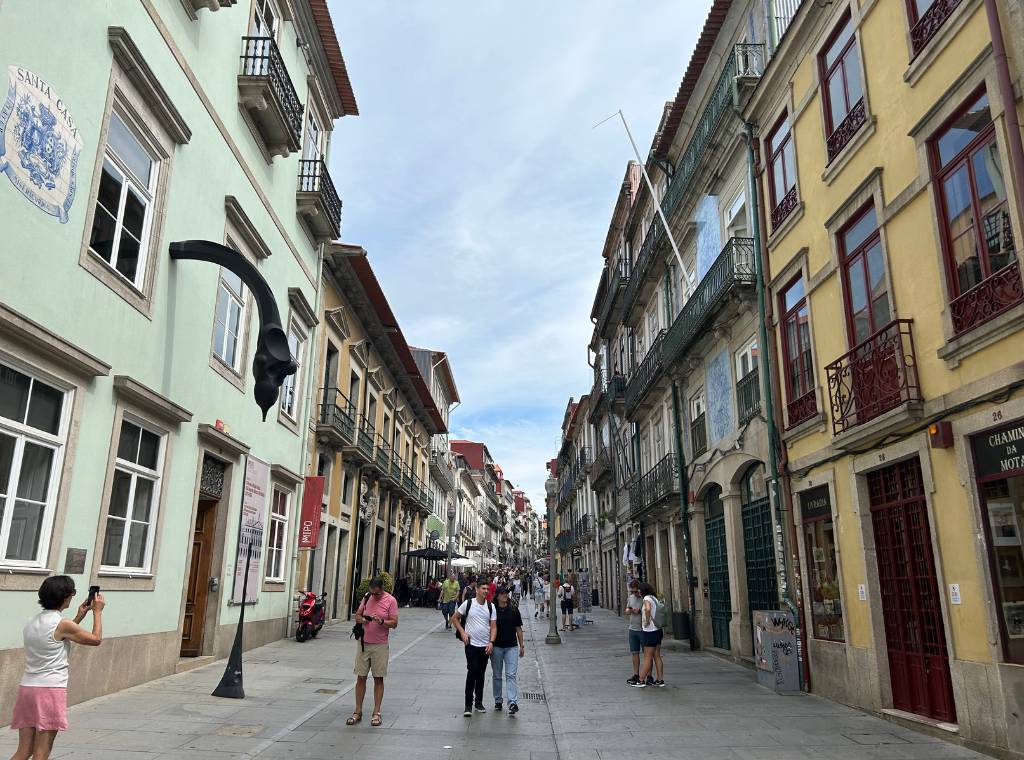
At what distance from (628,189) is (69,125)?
826 inches

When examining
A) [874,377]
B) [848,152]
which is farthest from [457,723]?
[848,152]

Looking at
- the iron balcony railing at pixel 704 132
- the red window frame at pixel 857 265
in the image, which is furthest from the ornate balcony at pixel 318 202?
the red window frame at pixel 857 265

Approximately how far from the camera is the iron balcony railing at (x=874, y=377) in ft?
27.9

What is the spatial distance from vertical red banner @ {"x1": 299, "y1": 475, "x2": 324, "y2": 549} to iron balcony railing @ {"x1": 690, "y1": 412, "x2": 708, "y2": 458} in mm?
8931

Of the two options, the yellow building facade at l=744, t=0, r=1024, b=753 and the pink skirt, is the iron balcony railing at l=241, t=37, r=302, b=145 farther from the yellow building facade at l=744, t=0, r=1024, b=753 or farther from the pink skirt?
→ the pink skirt

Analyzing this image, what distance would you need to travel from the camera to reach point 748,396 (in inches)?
561

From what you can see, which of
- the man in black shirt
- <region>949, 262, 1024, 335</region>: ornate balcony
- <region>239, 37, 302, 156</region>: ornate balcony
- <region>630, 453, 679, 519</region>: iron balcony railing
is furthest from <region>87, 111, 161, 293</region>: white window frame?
<region>630, 453, 679, 519</region>: iron balcony railing

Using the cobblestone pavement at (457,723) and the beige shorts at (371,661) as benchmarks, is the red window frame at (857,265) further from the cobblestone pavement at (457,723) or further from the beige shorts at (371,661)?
the beige shorts at (371,661)

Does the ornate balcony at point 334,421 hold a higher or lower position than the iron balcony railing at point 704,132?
lower

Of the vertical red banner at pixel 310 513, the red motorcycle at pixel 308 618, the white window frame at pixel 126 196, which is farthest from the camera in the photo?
the vertical red banner at pixel 310 513

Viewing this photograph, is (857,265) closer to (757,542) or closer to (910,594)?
(910,594)

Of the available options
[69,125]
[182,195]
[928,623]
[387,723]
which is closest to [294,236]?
[182,195]

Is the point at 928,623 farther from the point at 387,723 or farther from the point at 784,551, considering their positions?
the point at 387,723

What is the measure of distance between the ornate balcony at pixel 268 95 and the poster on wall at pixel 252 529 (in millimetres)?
6062
